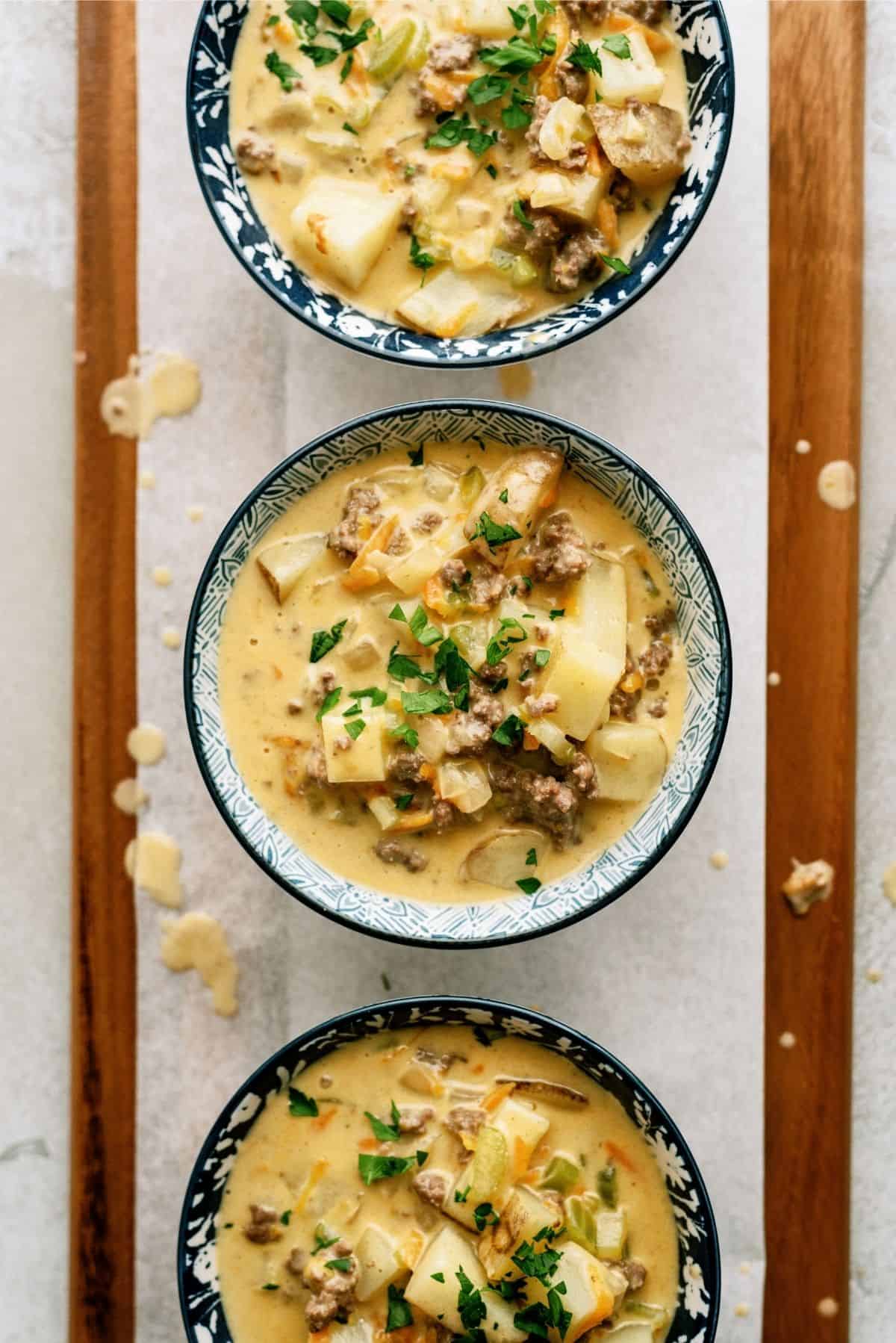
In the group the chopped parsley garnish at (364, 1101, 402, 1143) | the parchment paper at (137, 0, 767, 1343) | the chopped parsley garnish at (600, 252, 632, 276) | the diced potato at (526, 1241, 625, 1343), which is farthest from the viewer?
the parchment paper at (137, 0, 767, 1343)

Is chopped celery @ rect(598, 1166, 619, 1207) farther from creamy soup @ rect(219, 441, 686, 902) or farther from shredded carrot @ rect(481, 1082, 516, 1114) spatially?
creamy soup @ rect(219, 441, 686, 902)

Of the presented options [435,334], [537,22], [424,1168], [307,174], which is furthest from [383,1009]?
[537,22]

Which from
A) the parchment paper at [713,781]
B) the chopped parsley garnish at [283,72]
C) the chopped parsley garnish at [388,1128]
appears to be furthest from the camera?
the parchment paper at [713,781]

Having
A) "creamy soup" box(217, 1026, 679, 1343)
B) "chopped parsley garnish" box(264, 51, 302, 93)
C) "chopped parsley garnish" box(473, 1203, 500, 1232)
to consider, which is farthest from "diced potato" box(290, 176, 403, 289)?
"chopped parsley garnish" box(473, 1203, 500, 1232)

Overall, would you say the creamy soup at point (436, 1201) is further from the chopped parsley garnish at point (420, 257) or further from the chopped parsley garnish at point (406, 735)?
the chopped parsley garnish at point (420, 257)

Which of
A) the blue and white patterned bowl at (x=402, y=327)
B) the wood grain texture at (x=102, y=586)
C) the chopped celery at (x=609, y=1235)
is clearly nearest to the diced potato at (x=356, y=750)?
the wood grain texture at (x=102, y=586)

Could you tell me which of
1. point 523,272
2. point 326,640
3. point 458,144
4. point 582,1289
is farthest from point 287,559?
point 582,1289
